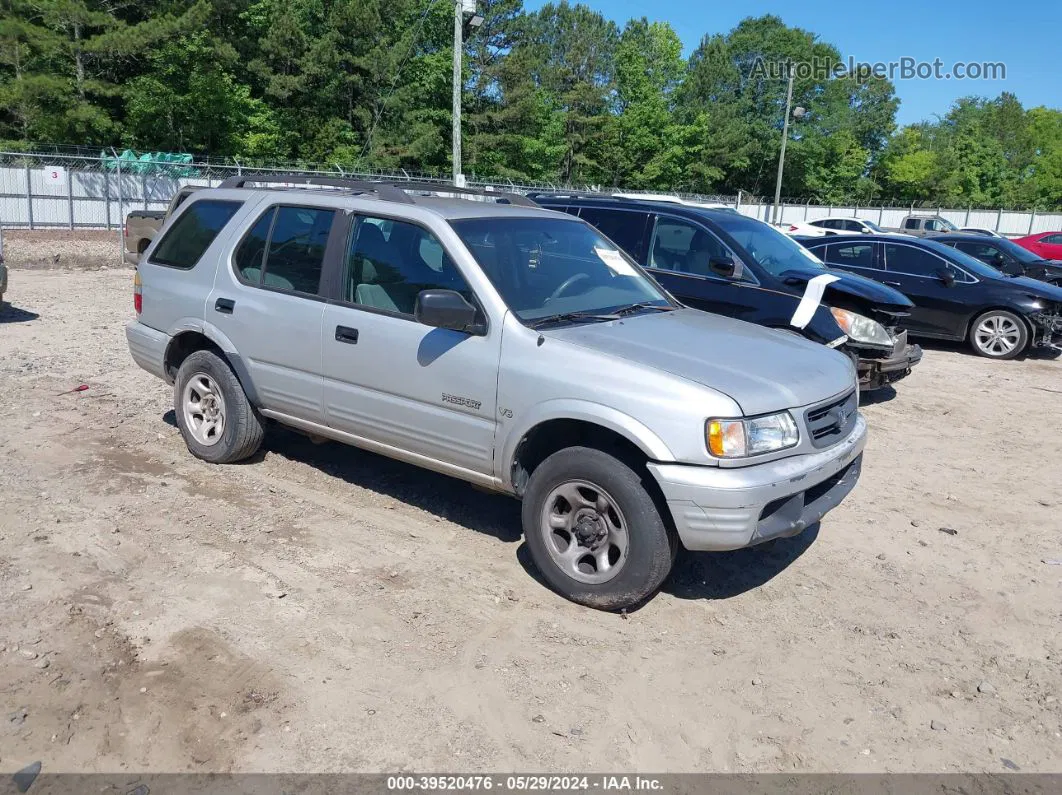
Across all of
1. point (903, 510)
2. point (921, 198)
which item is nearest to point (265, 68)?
point (903, 510)

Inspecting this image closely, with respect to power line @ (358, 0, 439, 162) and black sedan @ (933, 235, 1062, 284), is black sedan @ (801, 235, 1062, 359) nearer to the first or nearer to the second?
black sedan @ (933, 235, 1062, 284)

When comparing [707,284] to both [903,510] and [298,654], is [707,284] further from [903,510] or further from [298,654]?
[298,654]

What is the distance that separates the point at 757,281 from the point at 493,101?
4536 centimetres

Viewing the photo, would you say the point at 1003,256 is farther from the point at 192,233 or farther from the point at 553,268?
the point at 192,233

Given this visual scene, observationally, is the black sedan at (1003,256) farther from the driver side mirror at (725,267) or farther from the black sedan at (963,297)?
the driver side mirror at (725,267)

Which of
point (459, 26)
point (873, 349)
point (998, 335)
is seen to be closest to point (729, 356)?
point (873, 349)

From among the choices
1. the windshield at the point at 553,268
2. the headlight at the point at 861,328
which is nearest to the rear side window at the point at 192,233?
the windshield at the point at 553,268

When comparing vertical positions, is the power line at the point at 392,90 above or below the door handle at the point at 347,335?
above

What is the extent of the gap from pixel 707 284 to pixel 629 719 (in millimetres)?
5663

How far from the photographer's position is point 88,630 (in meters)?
3.93

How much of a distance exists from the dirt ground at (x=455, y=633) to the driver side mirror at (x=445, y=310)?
1.33 meters

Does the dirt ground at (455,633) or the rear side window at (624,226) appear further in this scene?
the rear side window at (624,226)

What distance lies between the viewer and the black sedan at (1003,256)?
52.0 ft

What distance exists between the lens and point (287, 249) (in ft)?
18.1
